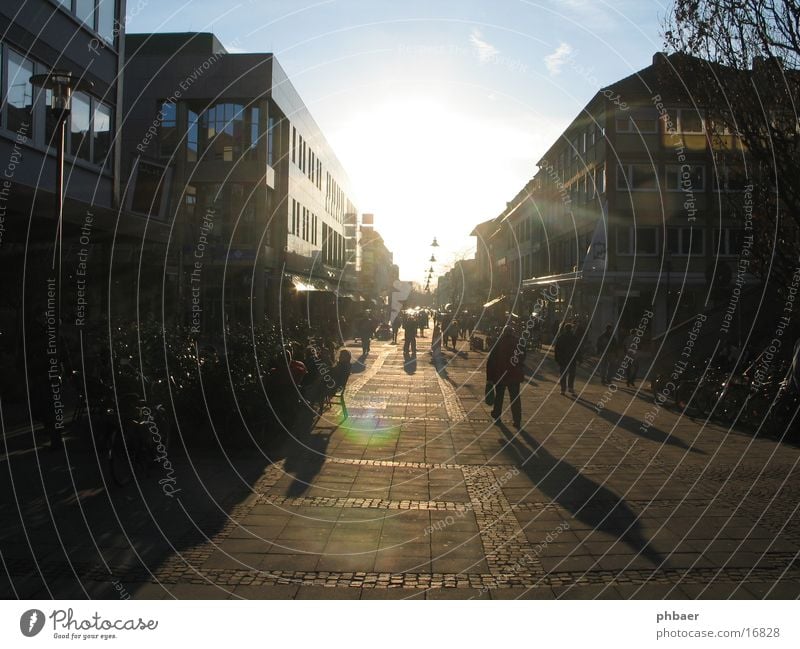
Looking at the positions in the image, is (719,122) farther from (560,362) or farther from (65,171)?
(65,171)

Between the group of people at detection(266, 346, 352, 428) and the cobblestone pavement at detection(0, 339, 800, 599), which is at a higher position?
the group of people at detection(266, 346, 352, 428)

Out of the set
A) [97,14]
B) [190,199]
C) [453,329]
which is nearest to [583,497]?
[97,14]

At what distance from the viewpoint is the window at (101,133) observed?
20.2 m

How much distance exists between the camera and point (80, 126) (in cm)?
1916

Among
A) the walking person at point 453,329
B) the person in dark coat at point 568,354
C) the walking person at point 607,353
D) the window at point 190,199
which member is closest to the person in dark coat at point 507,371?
the person in dark coat at point 568,354

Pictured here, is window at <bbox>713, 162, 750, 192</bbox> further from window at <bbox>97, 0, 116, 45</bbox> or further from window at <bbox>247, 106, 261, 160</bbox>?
window at <bbox>247, 106, 261, 160</bbox>

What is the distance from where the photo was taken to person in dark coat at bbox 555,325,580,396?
66.0ft

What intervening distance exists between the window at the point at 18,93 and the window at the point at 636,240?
32.0 meters

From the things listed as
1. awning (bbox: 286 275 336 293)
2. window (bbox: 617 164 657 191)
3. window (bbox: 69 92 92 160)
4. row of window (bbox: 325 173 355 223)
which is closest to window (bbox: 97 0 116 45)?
window (bbox: 69 92 92 160)

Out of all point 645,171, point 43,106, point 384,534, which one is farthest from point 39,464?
point 645,171

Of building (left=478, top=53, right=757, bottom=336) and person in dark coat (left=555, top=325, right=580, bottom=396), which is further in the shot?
building (left=478, top=53, right=757, bottom=336)

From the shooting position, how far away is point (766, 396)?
13.6 m

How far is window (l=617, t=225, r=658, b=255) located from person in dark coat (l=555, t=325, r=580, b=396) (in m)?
22.7
